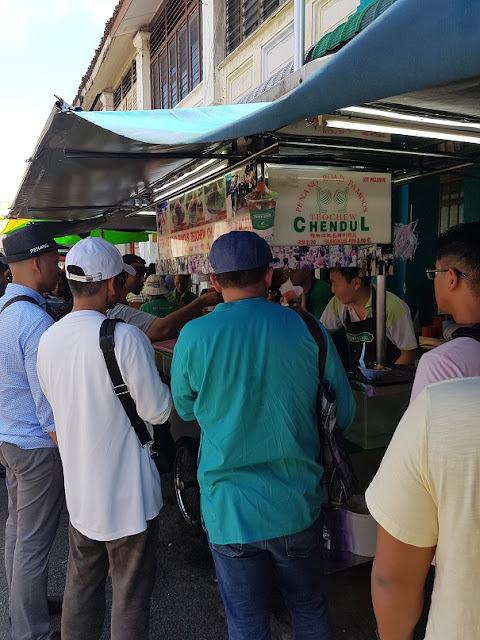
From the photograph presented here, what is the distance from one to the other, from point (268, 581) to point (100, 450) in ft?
2.80

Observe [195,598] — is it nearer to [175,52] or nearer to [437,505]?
[437,505]

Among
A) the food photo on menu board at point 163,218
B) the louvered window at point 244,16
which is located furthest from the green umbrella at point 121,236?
the louvered window at point 244,16

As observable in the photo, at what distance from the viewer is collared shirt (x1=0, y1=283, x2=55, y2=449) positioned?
2.43 meters

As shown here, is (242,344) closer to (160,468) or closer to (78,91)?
(160,468)

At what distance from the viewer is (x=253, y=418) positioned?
5.95 ft

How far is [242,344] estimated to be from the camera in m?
1.81

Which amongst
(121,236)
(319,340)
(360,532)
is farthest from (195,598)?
(121,236)

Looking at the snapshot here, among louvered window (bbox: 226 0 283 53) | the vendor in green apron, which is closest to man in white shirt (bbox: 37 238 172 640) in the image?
the vendor in green apron

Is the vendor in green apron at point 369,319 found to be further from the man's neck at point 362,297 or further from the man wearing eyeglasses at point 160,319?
the man wearing eyeglasses at point 160,319

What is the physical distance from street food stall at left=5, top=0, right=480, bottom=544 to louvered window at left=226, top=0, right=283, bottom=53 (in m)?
4.86

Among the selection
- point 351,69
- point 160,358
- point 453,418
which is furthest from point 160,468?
point 160,358

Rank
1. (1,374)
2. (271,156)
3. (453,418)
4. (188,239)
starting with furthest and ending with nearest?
(188,239), (271,156), (1,374), (453,418)

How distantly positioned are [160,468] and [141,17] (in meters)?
12.2

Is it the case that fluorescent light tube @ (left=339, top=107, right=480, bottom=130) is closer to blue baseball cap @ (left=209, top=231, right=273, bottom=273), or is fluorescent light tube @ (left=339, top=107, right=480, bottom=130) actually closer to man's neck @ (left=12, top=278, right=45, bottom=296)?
blue baseball cap @ (left=209, top=231, right=273, bottom=273)
